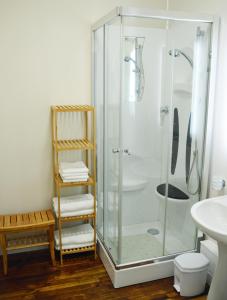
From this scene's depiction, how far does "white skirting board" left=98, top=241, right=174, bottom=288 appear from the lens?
2562mm

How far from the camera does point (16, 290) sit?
2553 mm

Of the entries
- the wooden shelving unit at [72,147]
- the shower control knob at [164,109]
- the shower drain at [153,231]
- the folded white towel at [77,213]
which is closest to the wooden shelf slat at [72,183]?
the wooden shelving unit at [72,147]

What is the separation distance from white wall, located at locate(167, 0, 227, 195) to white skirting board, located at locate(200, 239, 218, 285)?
42 centimetres

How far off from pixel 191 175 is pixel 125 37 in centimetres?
133

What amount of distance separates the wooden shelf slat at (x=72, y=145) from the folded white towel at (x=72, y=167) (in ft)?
0.61

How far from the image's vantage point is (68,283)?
2.65 meters

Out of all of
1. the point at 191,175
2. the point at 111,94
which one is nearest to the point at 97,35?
the point at 111,94

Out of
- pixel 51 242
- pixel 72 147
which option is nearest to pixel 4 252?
pixel 51 242

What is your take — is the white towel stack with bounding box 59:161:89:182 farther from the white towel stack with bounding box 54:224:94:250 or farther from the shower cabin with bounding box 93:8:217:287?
the white towel stack with bounding box 54:224:94:250

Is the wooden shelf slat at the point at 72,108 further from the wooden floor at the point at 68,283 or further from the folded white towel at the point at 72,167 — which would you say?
the wooden floor at the point at 68,283

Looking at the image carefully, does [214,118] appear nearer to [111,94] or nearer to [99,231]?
[111,94]

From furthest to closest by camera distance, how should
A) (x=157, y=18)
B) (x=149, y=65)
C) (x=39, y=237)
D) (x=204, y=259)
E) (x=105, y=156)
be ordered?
(x=39, y=237) < (x=105, y=156) < (x=149, y=65) < (x=204, y=259) < (x=157, y=18)

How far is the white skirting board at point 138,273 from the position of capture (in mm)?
2562

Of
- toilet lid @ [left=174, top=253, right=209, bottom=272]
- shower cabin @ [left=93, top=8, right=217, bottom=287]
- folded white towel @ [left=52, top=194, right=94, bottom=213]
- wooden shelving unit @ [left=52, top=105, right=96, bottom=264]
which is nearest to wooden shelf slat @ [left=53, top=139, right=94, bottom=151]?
wooden shelving unit @ [left=52, top=105, right=96, bottom=264]
